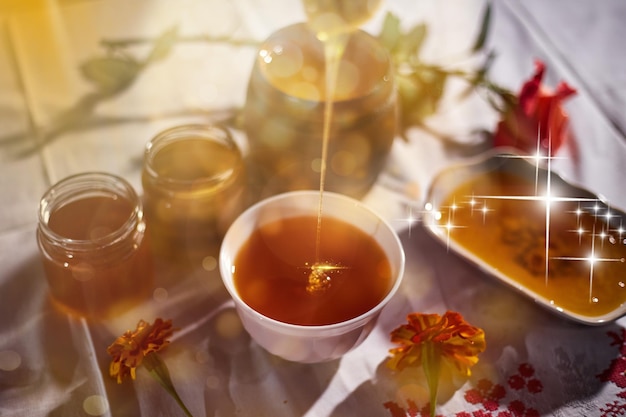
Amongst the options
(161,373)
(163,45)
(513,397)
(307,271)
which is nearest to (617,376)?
(513,397)

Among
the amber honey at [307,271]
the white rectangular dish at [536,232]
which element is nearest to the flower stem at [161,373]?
the amber honey at [307,271]

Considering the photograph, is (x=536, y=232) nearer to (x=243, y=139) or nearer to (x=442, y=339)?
(x=442, y=339)

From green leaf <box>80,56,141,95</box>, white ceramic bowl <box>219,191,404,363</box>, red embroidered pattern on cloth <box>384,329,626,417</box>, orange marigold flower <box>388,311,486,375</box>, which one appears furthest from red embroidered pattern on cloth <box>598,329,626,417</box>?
green leaf <box>80,56,141,95</box>

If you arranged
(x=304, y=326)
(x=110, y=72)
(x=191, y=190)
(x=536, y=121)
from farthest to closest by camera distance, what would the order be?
(x=110, y=72)
(x=536, y=121)
(x=191, y=190)
(x=304, y=326)

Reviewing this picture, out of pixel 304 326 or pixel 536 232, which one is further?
pixel 536 232

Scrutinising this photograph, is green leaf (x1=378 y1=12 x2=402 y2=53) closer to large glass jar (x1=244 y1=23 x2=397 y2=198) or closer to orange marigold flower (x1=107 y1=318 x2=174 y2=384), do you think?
large glass jar (x1=244 y1=23 x2=397 y2=198)
